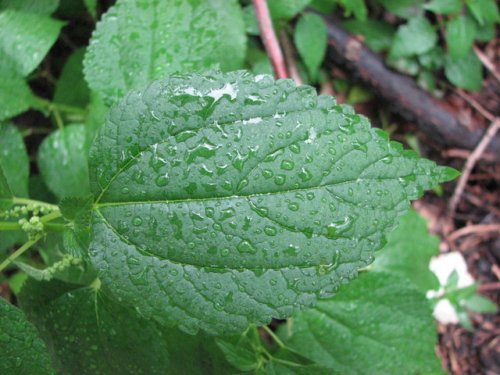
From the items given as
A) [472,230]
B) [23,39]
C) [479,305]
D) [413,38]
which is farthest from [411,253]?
[23,39]

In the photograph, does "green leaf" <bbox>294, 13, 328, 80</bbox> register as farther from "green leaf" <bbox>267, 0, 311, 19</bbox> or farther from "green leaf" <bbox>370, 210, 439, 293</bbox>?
"green leaf" <bbox>370, 210, 439, 293</bbox>

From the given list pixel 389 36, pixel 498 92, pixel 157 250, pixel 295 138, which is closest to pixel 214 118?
pixel 295 138

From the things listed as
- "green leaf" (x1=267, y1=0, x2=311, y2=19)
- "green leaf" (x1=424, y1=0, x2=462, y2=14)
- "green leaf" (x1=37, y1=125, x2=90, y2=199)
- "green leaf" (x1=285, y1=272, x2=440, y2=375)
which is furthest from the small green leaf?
"green leaf" (x1=37, y1=125, x2=90, y2=199)

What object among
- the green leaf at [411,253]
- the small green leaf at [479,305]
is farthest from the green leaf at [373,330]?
the small green leaf at [479,305]

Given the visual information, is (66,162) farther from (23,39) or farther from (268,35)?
(268,35)

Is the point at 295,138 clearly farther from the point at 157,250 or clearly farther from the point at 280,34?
the point at 280,34
